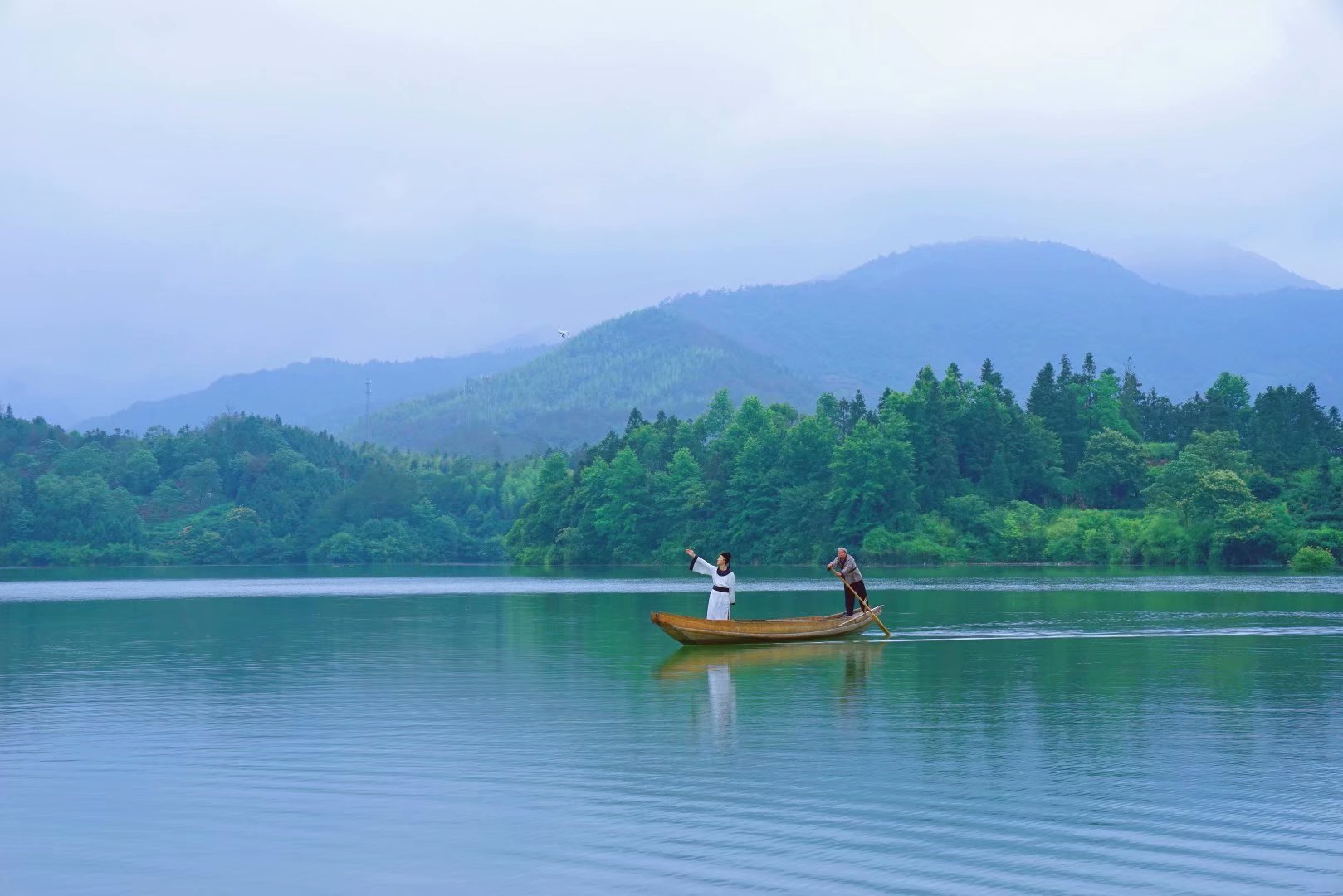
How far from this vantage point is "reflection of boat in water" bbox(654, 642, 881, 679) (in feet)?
98.2

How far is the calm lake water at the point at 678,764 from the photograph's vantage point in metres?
12.9

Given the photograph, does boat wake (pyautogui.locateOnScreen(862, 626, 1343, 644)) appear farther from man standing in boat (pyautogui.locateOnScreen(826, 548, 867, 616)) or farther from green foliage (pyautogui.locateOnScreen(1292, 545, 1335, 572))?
green foliage (pyautogui.locateOnScreen(1292, 545, 1335, 572))

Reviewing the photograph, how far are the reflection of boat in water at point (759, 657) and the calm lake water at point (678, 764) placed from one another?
0.22m

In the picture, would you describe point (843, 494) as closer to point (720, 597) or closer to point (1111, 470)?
point (1111, 470)

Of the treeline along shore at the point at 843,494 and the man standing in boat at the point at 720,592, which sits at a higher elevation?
the treeline along shore at the point at 843,494

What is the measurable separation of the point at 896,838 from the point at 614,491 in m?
119

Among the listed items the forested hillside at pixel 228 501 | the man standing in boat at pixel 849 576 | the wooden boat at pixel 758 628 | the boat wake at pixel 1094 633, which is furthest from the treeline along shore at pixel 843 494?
the wooden boat at pixel 758 628

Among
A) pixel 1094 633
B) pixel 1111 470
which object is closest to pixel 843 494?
pixel 1111 470

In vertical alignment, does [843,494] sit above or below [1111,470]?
below

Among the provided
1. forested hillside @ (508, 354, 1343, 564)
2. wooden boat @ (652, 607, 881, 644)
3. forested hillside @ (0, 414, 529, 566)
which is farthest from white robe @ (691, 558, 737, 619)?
forested hillside @ (0, 414, 529, 566)

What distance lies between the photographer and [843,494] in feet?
382

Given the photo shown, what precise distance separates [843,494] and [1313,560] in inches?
1522

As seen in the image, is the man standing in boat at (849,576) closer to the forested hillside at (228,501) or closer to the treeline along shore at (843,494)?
the treeline along shore at (843,494)

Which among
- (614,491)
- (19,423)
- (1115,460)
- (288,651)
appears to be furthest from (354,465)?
(288,651)
